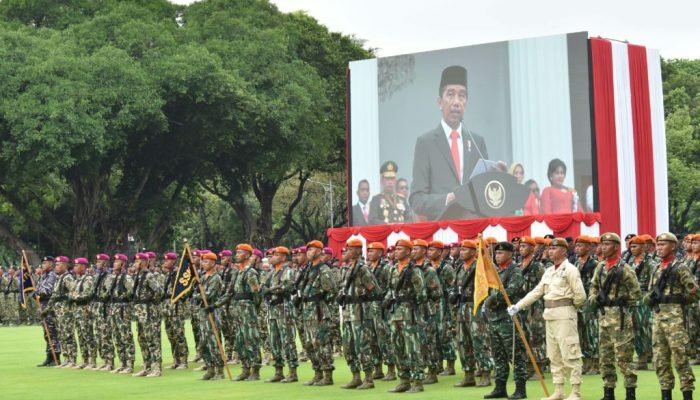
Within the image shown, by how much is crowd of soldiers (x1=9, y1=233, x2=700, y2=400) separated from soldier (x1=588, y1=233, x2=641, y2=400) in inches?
0.5

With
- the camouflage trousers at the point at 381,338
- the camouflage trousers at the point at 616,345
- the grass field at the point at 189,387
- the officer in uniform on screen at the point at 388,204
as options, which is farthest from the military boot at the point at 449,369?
the officer in uniform on screen at the point at 388,204

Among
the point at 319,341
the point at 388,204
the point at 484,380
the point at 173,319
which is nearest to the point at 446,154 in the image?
the point at 388,204

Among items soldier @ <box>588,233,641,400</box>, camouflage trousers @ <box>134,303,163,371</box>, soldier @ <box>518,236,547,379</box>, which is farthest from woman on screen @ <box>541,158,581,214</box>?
soldier @ <box>588,233,641,400</box>

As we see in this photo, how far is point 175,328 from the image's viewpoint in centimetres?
1902

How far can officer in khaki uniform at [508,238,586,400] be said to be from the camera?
39.7ft

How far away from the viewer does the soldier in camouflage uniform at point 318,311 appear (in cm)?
1530

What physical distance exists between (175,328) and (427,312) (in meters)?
5.73

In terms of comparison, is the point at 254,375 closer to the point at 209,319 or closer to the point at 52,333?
the point at 209,319

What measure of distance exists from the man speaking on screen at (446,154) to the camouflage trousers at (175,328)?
17.7 meters

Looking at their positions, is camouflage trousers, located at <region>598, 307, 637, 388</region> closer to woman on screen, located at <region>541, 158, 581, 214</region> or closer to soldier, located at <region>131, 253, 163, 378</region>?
soldier, located at <region>131, 253, 163, 378</region>

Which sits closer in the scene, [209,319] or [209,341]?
[209,319]

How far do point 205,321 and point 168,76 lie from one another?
2365cm

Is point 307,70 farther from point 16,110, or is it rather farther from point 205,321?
point 205,321

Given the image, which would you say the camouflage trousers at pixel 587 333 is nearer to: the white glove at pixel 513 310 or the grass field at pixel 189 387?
the grass field at pixel 189 387
